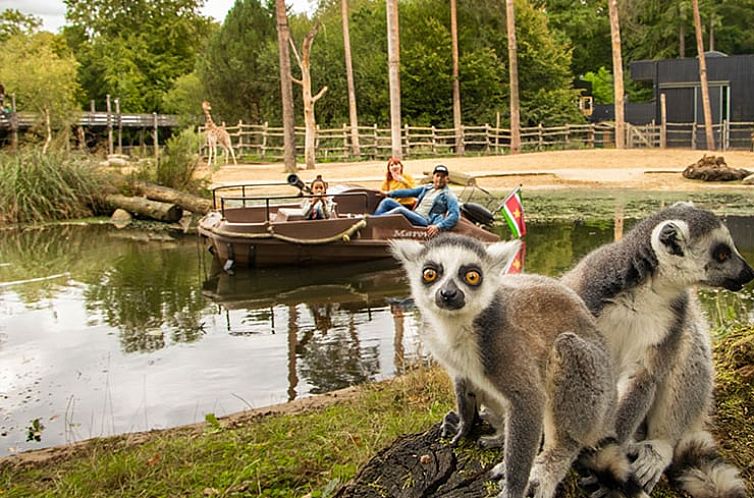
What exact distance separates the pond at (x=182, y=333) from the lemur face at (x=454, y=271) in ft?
14.3

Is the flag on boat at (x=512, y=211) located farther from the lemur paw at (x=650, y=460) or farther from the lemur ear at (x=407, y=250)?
the lemur paw at (x=650, y=460)

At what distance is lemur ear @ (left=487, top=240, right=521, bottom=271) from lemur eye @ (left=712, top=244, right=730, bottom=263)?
787 millimetres

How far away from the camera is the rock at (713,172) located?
26.8 meters

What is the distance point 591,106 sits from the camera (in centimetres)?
5184

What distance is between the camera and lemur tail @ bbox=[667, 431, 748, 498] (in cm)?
271

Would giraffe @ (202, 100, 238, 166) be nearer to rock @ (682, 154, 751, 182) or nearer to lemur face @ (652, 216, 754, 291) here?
rock @ (682, 154, 751, 182)

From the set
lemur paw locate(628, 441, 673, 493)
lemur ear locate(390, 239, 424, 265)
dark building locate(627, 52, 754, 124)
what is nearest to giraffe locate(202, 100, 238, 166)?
dark building locate(627, 52, 754, 124)

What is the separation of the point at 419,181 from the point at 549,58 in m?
21.4

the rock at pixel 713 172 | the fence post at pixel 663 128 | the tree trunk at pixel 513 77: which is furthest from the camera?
the fence post at pixel 663 128

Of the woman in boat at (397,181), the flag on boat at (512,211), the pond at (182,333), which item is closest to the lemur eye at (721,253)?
the pond at (182,333)

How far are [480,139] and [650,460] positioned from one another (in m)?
42.4

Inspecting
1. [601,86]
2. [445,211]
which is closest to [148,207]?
[445,211]

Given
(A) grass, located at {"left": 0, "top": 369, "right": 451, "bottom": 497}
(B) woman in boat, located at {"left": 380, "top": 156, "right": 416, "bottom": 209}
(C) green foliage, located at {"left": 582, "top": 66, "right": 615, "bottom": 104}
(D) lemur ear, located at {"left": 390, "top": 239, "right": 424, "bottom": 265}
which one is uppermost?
(C) green foliage, located at {"left": 582, "top": 66, "right": 615, "bottom": 104}

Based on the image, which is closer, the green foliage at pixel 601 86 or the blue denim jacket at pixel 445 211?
the blue denim jacket at pixel 445 211
